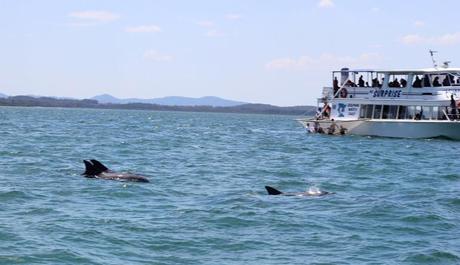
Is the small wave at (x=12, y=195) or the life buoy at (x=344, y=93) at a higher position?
the life buoy at (x=344, y=93)

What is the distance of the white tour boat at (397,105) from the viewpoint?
163ft

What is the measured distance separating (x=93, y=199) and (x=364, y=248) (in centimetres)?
741

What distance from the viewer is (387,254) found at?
14.1m

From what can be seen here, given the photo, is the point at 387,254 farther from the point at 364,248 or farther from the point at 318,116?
the point at 318,116

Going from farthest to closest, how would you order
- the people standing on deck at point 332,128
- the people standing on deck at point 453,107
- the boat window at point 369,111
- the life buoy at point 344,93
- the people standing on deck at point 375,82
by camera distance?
the people standing on deck at point 332,128
the life buoy at point 344,93
the people standing on deck at point 375,82
the boat window at point 369,111
the people standing on deck at point 453,107

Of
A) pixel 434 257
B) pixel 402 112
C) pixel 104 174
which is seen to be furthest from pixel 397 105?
pixel 434 257

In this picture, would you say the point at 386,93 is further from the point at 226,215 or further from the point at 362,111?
the point at 226,215

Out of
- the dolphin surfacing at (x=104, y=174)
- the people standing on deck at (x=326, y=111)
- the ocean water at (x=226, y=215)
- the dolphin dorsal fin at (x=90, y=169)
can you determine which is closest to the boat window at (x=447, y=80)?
the people standing on deck at (x=326, y=111)

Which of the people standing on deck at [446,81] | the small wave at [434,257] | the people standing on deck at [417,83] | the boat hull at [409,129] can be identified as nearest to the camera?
the small wave at [434,257]

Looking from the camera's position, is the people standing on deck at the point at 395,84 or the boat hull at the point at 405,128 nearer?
the boat hull at the point at 405,128

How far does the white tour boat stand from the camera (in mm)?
49750

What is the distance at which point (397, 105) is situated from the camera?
51.9 meters

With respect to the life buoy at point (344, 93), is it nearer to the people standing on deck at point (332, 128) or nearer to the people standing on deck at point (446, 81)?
the people standing on deck at point (332, 128)

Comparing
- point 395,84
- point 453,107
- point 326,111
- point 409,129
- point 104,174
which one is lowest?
point 104,174
